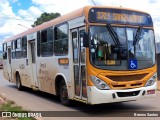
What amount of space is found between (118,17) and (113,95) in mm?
2344

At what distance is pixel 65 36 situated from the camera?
11.1 m

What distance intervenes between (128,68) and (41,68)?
16.4 feet

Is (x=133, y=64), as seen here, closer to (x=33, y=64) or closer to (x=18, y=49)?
(x=33, y=64)

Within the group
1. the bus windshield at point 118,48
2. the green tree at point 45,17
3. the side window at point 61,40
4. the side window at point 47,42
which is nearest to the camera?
the bus windshield at point 118,48

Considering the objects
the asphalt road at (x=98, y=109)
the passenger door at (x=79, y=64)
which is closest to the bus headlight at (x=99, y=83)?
the passenger door at (x=79, y=64)

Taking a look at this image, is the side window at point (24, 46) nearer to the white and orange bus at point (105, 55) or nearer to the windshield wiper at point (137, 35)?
the white and orange bus at point (105, 55)

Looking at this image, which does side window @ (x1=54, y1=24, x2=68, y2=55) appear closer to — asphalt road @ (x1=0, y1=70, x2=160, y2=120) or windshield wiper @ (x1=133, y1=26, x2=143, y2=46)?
asphalt road @ (x1=0, y1=70, x2=160, y2=120)

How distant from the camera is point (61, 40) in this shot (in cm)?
1141

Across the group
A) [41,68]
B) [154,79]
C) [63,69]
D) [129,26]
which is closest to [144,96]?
[154,79]

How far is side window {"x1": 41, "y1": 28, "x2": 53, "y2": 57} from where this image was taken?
41.0 ft

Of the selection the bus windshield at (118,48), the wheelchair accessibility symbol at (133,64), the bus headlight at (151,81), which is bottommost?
the bus headlight at (151,81)

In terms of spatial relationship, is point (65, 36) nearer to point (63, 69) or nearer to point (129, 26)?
point (63, 69)

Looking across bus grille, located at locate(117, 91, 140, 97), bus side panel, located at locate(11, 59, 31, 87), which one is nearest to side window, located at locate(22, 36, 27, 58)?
bus side panel, located at locate(11, 59, 31, 87)

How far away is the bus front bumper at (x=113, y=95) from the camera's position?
30.2ft
